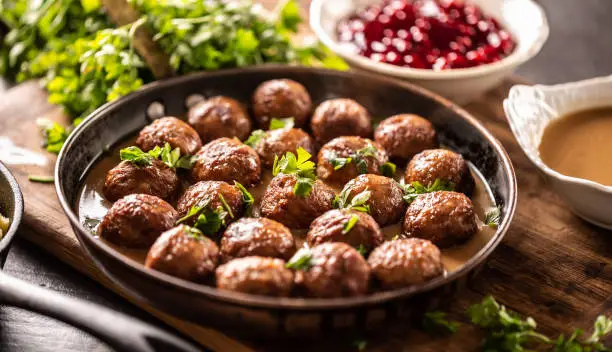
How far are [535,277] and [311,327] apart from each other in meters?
1.20

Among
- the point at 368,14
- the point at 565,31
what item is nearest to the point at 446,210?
the point at 368,14

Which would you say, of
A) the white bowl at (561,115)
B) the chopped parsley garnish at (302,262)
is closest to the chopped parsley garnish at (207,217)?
the chopped parsley garnish at (302,262)

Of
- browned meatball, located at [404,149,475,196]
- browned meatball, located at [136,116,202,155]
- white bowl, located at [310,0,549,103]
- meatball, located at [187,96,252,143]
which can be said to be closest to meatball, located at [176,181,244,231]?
browned meatball, located at [136,116,202,155]

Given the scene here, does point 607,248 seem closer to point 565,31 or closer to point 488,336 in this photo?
point 488,336

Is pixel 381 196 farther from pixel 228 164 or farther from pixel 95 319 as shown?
pixel 95 319

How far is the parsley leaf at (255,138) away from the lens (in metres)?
3.80

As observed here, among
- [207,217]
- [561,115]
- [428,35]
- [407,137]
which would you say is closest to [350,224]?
[207,217]

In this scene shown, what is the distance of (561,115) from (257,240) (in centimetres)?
195

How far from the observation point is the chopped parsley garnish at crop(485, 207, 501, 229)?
3.37 metres

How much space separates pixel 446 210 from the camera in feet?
10.5

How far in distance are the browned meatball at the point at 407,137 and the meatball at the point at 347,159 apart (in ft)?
0.36

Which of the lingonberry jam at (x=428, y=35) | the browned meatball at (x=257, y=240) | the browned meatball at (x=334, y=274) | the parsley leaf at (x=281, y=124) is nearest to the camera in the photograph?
the browned meatball at (x=334, y=274)

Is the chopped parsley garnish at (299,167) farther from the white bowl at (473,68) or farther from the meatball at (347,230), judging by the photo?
the white bowl at (473,68)

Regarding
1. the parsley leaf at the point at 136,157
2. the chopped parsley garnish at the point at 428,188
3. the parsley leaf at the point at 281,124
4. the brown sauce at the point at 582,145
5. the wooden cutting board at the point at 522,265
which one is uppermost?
the parsley leaf at the point at 136,157
